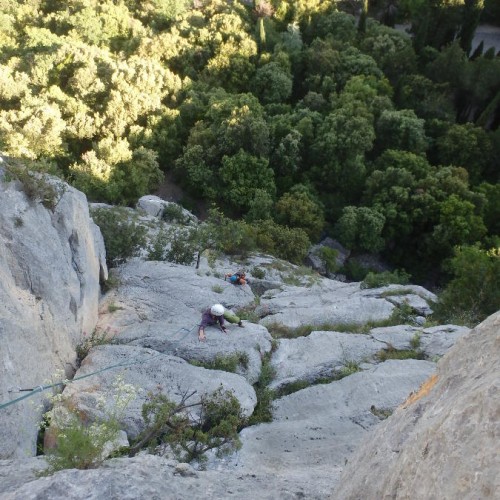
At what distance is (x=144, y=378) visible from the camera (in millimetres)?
11391

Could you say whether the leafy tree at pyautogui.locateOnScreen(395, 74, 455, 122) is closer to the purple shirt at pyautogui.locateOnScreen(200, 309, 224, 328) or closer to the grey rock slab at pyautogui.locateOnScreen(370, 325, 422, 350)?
the grey rock slab at pyautogui.locateOnScreen(370, 325, 422, 350)

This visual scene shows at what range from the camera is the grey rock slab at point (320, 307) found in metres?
16.1

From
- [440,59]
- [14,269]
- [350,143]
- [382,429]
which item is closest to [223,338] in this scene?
[14,269]

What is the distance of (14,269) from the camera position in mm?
10562

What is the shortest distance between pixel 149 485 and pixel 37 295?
5.64 metres

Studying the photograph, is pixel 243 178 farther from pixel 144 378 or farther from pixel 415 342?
pixel 144 378

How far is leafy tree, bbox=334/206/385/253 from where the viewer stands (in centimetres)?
3061

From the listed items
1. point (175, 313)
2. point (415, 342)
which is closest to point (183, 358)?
point (175, 313)

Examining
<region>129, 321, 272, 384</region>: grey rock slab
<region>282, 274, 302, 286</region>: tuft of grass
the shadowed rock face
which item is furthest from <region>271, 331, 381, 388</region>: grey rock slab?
<region>282, 274, 302, 286</region>: tuft of grass

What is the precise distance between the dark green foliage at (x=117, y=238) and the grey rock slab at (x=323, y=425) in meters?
8.75

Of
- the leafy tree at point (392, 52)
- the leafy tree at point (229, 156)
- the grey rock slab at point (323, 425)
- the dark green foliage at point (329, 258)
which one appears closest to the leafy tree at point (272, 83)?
the leafy tree at point (229, 156)

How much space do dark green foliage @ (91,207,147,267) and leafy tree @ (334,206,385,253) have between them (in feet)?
50.9

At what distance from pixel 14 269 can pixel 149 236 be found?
10034 millimetres

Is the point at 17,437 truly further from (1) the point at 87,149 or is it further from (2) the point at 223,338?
(1) the point at 87,149
